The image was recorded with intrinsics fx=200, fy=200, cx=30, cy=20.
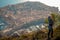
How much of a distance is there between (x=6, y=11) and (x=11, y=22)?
7666mm

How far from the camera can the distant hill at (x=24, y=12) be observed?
4188 cm

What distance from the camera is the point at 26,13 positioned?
45875 millimetres

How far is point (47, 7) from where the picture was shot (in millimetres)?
48406

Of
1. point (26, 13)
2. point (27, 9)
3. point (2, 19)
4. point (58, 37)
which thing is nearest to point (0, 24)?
point (2, 19)

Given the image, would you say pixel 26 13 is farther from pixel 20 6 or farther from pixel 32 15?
pixel 20 6

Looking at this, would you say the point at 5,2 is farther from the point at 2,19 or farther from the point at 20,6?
the point at 2,19

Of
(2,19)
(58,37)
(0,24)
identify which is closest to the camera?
(58,37)

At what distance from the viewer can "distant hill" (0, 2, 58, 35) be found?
137 feet

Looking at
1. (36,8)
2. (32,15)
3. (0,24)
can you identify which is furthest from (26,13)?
(0,24)

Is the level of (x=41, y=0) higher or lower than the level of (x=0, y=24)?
higher

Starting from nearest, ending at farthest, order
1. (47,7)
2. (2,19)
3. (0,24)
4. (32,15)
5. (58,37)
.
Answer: (58,37) → (0,24) → (2,19) → (32,15) → (47,7)

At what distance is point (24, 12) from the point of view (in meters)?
46.5

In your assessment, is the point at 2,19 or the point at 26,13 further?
the point at 26,13

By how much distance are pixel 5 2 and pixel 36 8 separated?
10.3 m
